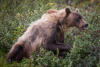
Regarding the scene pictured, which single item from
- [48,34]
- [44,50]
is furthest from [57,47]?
[44,50]

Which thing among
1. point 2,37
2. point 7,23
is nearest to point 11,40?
point 2,37

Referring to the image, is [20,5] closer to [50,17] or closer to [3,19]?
[3,19]

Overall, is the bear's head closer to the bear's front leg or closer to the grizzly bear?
the grizzly bear

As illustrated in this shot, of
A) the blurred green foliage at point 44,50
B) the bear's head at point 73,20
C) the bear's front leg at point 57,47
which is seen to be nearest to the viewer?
the blurred green foliage at point 44,50

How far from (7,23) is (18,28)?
2.42 feet

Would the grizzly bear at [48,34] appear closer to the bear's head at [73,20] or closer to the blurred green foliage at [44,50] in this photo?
the bear's head at [73,20]

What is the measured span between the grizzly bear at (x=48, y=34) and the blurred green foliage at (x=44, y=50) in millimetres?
381

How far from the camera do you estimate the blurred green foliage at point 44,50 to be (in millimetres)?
4371

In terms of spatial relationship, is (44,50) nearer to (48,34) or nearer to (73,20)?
(48,34)

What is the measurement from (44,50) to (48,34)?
A: 1.24m

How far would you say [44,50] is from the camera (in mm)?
4441

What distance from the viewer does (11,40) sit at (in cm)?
693

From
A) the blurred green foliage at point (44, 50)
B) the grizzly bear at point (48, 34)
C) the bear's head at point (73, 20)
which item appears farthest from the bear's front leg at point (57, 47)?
the bear's head at point (73, 20)

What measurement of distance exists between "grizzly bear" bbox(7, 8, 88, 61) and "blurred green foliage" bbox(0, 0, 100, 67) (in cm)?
38
